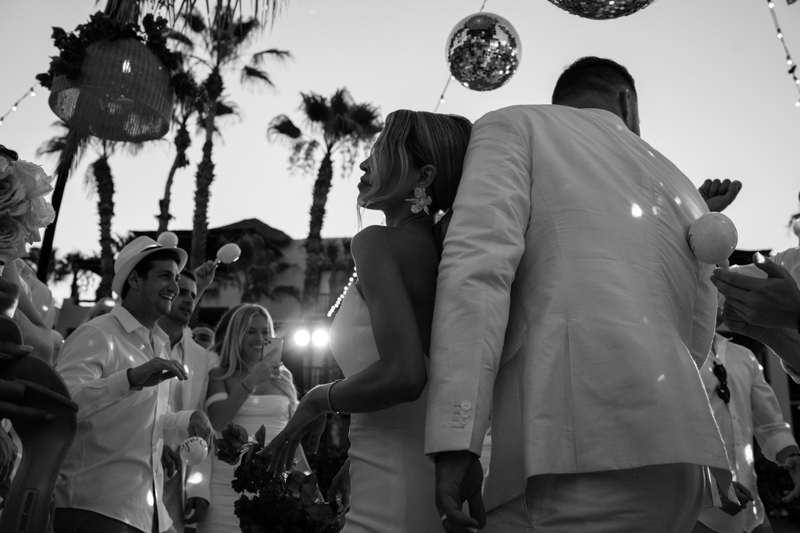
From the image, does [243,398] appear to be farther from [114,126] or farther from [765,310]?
[765,310]

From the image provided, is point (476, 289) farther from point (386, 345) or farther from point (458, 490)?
point (458, 490)

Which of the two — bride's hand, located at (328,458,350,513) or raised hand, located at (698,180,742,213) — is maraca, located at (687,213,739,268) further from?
bride's hand, located at (328,458,350,513)

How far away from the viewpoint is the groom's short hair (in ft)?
7.94

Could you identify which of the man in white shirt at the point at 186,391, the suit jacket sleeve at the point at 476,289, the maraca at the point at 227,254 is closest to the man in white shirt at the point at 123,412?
the man in white shirt at the point at 186,391

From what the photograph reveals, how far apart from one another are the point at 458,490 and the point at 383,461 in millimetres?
452

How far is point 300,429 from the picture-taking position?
2094 millimetres

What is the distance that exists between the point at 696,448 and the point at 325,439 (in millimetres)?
14930

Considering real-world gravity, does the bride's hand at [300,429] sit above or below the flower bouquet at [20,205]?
below

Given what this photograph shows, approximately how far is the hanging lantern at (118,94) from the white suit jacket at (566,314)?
11.9ft

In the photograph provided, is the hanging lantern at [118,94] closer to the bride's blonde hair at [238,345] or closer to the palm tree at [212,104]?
the bride's blonde hair at [238,345]

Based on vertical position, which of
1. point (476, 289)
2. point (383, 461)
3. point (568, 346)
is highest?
point (476, 289)

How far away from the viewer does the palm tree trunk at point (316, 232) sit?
27.2 metres

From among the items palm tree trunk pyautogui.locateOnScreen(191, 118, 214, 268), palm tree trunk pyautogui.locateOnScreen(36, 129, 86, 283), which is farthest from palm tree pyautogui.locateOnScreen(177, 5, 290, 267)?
palm tree trunk pyautogui.locateOnScreen(36, 129, 86, 283)

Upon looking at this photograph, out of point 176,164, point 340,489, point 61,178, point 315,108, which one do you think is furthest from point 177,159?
point 340,489
